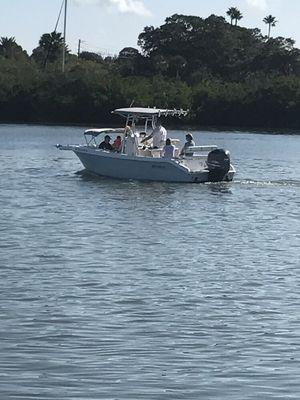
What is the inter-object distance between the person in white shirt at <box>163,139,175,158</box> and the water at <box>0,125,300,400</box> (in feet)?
7.62

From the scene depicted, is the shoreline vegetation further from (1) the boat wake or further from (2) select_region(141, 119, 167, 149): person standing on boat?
(2) select_region(141, 119, 167, 149): person standing on boat

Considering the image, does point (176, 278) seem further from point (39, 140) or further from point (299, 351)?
point (39, 140)

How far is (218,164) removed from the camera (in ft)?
134

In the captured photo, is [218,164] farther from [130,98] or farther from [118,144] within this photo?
[130,98]

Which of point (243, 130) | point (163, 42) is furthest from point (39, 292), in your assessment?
point (163, 42)

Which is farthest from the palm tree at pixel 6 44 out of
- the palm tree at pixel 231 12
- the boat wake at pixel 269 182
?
the boat wake at pixel 269 182

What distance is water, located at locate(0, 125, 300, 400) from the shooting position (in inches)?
587

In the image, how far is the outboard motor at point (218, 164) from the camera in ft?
133

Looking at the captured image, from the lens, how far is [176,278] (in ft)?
71.2

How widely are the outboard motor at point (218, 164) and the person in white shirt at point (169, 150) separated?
121 centimetres

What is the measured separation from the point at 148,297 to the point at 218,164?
2140 cm

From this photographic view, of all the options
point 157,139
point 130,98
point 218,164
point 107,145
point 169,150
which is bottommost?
point 130,98

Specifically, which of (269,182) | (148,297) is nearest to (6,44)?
(269,182)

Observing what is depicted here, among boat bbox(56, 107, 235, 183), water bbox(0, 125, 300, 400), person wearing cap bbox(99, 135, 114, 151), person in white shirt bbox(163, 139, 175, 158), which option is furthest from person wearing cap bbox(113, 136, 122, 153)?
water bbox(0, 125, 300, 400)
